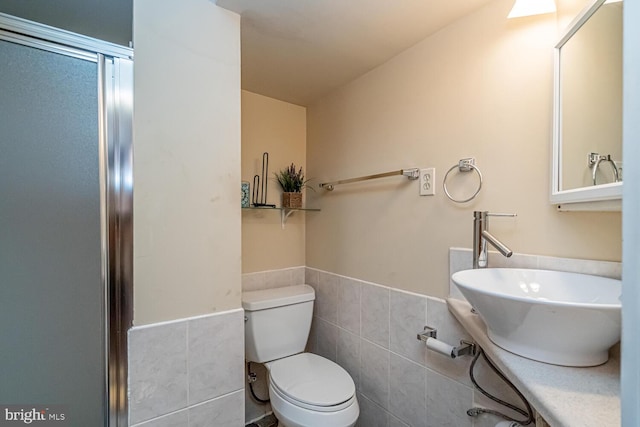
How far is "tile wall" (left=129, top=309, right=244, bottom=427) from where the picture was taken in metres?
1.01

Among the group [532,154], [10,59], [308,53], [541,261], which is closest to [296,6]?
[308,53]

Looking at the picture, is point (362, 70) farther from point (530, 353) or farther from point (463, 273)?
point (530, 353)

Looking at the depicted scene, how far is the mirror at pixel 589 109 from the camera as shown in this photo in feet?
2.32

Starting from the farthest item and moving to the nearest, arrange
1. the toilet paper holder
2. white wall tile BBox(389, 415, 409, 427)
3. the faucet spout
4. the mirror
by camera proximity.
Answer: white wall tile BBox(389, 415, 409, 427), the toilet paper holder, the faucet spout, the mirror

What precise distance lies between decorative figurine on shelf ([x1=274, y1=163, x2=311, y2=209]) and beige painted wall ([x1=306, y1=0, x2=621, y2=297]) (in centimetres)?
24

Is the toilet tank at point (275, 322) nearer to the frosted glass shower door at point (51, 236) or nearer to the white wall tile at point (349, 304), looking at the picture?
the white wall tile at point (349, 304)

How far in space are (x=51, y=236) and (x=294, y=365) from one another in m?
1.29

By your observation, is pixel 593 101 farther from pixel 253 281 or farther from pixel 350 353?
pixel 253 281

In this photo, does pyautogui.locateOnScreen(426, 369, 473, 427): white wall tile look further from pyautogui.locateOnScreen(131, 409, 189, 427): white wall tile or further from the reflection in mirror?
pyautogui.locateOnScreen(131, 409, 189, 427): white wall tile

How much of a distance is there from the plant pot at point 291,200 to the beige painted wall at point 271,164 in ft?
0.21

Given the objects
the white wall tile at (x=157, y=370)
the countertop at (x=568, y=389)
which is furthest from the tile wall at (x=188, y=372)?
the countertop at (x=568, y=389)

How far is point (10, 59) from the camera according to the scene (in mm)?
812

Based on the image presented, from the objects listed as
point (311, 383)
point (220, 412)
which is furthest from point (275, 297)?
point (220, 412)

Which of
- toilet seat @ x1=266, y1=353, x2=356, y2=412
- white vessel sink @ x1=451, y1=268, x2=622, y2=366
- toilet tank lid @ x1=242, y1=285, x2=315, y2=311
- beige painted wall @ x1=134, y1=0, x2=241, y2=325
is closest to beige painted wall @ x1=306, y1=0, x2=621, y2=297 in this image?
white vessel sink @ x1=451, y1=268, x2=622, y2=366
